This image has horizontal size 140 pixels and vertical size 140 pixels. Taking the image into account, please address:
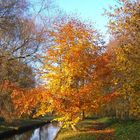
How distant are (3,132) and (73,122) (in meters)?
12.9

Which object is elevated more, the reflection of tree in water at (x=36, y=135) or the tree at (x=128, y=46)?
the tree at (x=128, y=46)

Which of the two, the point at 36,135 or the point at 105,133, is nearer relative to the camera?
the point at 105,133

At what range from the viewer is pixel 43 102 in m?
33.0

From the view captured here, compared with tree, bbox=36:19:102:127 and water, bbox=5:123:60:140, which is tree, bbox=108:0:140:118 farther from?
water, bbox=5:123:60:140

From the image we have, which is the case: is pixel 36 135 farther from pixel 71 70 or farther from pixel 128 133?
pixel 128 133

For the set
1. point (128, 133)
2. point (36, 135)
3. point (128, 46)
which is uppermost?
point (128, 46)

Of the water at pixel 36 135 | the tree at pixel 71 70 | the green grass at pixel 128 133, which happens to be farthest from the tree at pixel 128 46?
the water at pixel 36 135

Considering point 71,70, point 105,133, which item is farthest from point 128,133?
point 71,70

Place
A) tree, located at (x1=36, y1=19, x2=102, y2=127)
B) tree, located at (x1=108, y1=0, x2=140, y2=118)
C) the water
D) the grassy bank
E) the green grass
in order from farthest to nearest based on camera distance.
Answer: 1. the water
2. tree, located at (x1=36, y1=19, x2=102, y2=127)
3. the grassy bank
4. the green grass
5. tree, located at (x1=108, y1=0, x2=140, y2=118)

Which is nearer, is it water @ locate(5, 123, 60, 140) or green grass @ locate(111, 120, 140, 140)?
green grass @ locate(111, 120, 140, 140)

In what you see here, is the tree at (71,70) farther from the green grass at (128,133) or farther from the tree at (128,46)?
the tree at (128,46)

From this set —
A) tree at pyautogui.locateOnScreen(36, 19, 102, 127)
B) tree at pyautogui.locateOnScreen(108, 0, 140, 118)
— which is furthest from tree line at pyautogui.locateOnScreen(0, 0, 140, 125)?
tree at pyautogui.locateOnScreen(108, 0, 140, 118)

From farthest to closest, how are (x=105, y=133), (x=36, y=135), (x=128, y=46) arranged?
1. (x=36, y=135)
2. (x=105, y=133)
3. (x=128, y=46)

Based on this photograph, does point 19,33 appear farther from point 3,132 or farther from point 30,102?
point 3,132
